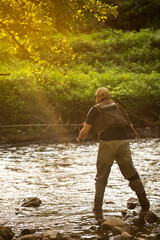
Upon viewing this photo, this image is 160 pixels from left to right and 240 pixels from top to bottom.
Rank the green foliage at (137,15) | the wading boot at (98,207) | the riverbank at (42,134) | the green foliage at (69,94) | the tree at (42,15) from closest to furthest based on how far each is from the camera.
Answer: the wading boot at (98,207), the tree at (42,15), the riverbank at (42,134), the green foliage at (69,94), the green foliage at (137,15)

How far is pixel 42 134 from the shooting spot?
1884 cm

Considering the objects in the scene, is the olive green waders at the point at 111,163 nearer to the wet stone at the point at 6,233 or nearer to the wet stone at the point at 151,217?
the wet stone at the point at 151,217

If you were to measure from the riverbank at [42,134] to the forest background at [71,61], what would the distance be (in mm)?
53

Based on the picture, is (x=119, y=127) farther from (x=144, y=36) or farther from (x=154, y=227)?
(x=144, y=36)

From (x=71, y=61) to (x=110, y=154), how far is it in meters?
18.4

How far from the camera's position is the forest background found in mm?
10609

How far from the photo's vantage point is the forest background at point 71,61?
34.8ft

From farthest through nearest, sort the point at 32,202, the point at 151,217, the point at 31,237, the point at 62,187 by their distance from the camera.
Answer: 1. the point at 62,187
2. the point at 32,202
3. the point at 151,217
4. the point at 31,237

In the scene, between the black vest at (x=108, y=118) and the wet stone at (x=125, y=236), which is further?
the black vest at (x=108, y=118)

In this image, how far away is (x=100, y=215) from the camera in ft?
22.0

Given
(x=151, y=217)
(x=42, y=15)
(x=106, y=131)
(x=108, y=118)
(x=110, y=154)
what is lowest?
(x=151, y=217)

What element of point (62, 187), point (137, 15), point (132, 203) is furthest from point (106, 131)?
point (137, 15)

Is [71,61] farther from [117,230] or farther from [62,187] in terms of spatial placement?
[117,230]

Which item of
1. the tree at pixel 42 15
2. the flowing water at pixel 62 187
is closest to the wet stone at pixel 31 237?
the flowing water at pixel 62 187
